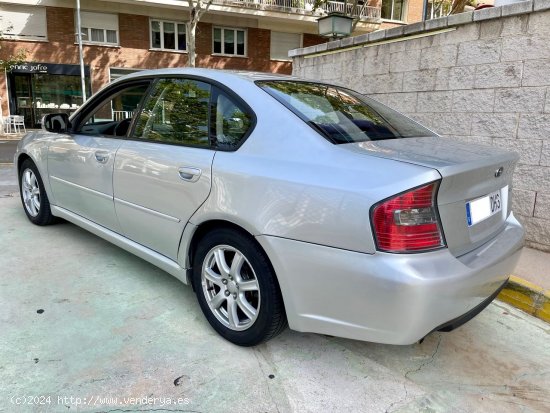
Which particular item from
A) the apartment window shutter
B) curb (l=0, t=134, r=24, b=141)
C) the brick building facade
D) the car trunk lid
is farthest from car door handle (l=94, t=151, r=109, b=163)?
the apartment window shutter

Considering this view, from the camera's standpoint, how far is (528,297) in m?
3.15

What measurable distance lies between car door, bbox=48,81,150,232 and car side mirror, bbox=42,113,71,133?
67 mm

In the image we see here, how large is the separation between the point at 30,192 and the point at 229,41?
773 inches

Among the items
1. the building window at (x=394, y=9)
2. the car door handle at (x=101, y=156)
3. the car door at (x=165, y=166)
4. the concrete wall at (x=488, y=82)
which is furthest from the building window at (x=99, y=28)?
the car door at (x=165, y=166)

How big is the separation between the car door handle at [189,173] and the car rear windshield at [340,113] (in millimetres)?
621

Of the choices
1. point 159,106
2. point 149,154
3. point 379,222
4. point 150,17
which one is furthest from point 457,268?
point 150,17

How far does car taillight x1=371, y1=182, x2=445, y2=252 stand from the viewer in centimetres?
186

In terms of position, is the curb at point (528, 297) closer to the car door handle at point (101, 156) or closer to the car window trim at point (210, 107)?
the car window trim at point (210, 107)

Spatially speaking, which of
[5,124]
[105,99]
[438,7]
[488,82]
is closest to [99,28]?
[5,124]

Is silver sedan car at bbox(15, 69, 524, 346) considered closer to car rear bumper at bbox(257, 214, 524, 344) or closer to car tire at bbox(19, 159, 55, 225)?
car rear bumper at bbox(257, 214, 524, 344)

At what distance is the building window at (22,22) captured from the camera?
1814 centimetres

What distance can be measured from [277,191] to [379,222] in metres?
0.53

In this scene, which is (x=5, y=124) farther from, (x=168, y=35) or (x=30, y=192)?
(x=30, y=192)

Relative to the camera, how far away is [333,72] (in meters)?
6.23
